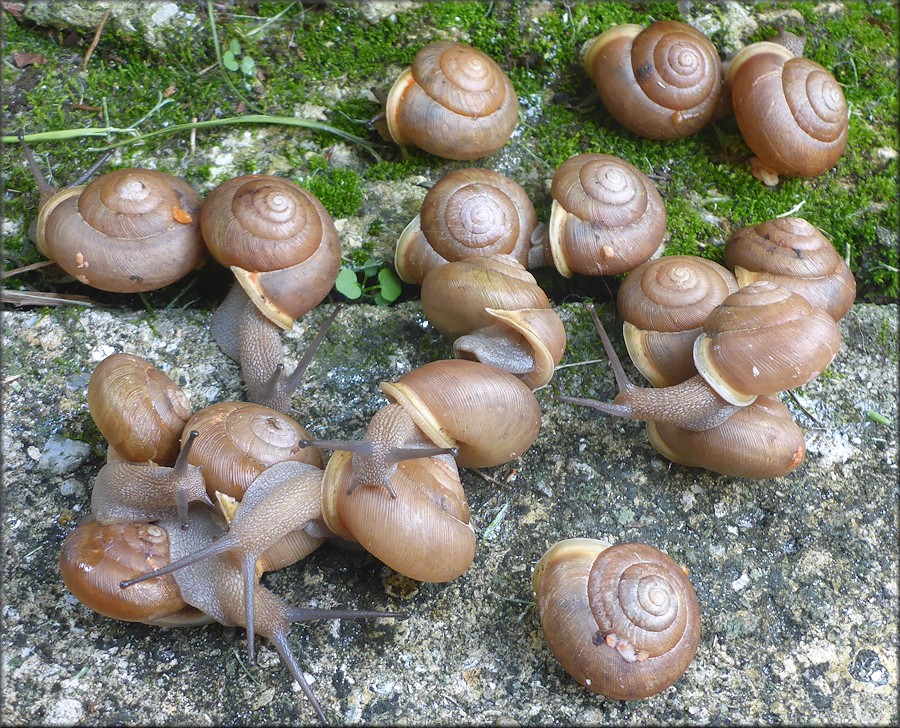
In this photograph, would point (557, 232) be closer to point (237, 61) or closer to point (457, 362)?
point (457, 362)

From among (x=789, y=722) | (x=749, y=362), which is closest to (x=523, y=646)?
(x=789, y=722)

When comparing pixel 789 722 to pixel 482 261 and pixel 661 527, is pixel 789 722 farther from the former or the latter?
pixel 482 261

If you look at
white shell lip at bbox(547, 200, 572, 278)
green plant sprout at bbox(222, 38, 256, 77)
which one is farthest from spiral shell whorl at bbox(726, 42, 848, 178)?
green plant sprout at bbox(222, 38, 256, 77)

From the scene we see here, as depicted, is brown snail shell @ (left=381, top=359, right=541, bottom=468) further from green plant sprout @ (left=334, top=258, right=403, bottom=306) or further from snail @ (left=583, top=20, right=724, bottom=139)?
snail @ (left=583, top=20, right=724, bottom=139)

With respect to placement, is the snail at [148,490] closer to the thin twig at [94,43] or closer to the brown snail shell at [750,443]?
the brown snail shell at [750,443]

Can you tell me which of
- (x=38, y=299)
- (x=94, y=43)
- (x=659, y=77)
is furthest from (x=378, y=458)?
(x=94, y=43)

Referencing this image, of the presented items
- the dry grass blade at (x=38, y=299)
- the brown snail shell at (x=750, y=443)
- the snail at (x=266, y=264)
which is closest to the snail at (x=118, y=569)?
the snail at (x=266, y=264)
